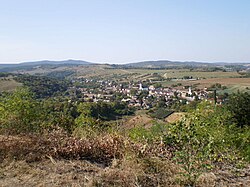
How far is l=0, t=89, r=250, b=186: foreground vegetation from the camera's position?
12.5 ft

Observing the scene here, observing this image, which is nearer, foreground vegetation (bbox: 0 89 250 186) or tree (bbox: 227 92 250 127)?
foreground vegetation (bbox: 0 89 250 186)

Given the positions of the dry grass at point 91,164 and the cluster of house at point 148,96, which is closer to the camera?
the dry grass at point 91,164

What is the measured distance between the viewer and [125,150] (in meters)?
4.63

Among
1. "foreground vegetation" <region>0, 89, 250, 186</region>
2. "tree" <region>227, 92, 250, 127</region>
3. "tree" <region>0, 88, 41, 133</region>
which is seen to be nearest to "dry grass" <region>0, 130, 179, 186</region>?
"foreground vegetation" <region>0, 89, 250, 186</region>

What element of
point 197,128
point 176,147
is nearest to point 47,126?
point 176,147

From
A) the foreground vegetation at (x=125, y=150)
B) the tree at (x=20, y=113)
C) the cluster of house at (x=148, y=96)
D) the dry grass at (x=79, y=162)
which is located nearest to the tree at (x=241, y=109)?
the foreground vegetation at (x=125, y=150)

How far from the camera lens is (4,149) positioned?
183 inches

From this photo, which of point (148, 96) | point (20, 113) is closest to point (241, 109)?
point (20, 113)

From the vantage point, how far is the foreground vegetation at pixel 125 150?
3.82 m

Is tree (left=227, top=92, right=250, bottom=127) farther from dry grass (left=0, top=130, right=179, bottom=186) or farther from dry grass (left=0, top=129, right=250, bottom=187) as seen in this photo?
dry grass (left=0, top=130, right=179, bottom=186)

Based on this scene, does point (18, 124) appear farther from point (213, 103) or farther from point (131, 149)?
point (213, 103)

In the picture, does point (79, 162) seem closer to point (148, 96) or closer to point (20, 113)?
point (20, 113)

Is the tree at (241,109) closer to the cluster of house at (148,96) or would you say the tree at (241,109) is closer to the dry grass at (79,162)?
the dry grass at (79,162)

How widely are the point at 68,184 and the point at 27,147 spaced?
4.88 feet
